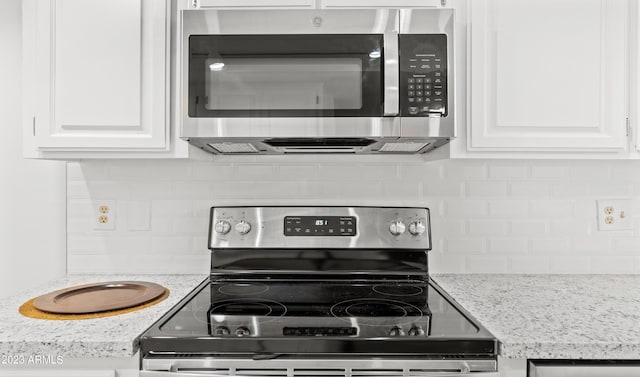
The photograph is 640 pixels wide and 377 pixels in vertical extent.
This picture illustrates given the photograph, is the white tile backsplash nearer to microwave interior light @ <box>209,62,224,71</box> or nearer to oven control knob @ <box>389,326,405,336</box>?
microwave interior light @ <box>209,62,224,71</box>

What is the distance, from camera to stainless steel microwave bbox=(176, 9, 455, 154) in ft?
4.19

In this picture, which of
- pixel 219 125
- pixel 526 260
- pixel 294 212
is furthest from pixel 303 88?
pixel 526 260

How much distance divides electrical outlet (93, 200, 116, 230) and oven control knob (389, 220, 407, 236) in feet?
3.60

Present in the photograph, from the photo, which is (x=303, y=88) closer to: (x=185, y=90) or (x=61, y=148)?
(x=185, y=90)

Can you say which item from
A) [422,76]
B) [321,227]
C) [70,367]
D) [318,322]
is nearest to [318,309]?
[318,322]

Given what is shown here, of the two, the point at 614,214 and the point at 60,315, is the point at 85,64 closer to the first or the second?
the point at 60,315

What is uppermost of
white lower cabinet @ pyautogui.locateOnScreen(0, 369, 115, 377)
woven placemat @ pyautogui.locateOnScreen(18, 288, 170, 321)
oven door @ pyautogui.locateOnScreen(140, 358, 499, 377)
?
woven placemat @ pyautogui.locateOnScreen(18, 288, 170, 321)

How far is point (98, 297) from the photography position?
4.50 ft

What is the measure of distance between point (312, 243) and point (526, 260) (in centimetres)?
86

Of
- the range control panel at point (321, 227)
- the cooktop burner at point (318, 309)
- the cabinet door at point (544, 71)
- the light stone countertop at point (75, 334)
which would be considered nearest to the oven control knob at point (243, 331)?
the cooktop burner at point (318, 309)

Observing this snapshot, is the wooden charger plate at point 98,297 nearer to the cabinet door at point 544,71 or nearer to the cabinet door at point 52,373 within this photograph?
the cabinet door at point 52,373

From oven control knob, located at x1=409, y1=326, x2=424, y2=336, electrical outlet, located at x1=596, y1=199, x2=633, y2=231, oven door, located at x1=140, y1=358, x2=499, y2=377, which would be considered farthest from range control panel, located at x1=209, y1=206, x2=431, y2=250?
electrical outlet, located at x1=596, y1=199, x2=633, y2=231

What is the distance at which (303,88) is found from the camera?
129 centimetres

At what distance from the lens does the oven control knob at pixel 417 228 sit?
1.60 meters
